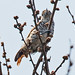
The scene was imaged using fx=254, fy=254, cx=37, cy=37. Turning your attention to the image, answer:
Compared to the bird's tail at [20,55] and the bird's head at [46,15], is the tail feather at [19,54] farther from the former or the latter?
the bird's head at [46,15]

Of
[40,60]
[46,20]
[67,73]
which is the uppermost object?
[46,20]

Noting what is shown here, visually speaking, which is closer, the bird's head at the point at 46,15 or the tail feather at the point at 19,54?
the tail feather at the point at 19,54

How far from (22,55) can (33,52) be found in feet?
→ 0.96

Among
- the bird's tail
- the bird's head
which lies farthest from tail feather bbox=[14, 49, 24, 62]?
the bird's head

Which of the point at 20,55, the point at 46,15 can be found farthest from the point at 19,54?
the point at 46,15

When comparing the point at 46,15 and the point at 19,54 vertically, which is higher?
the point at 46,15

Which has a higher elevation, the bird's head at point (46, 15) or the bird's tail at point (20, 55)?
the bird's head at point (46, 15)

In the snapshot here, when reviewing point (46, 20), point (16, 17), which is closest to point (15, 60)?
point (46, 20)

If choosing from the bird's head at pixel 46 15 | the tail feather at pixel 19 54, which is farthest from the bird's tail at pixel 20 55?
the bird's head at pixel 46 15

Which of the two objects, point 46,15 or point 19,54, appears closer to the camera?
point 19,54

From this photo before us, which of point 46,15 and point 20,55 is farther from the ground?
point 46,15

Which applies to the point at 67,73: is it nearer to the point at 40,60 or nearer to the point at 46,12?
the point at 40,60

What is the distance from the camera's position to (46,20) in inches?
234

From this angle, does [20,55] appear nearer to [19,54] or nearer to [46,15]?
[19,54]
